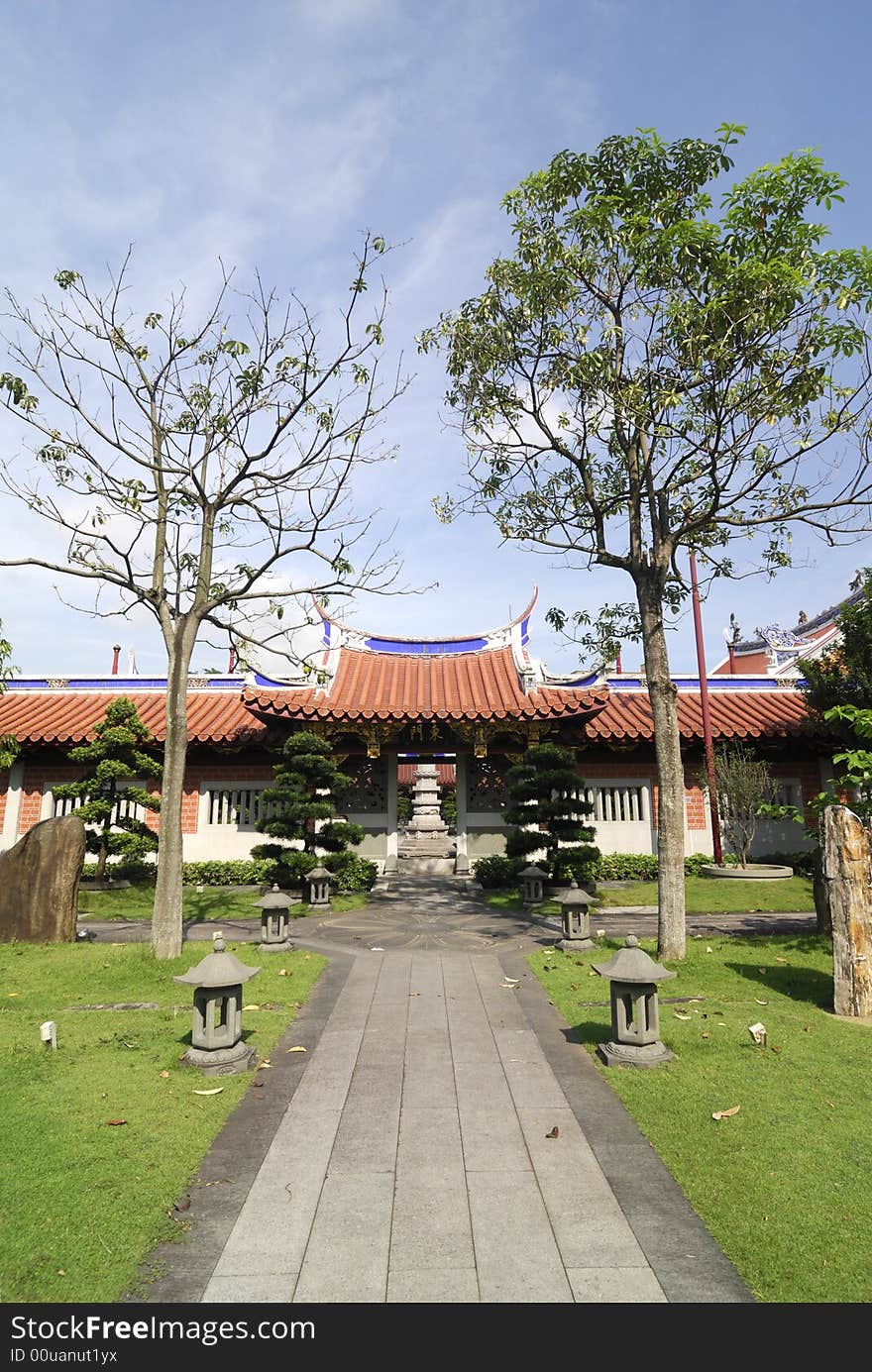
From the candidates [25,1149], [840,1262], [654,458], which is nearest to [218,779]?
[654,458]

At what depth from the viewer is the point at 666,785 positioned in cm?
867

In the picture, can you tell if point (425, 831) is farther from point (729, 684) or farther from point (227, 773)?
point (729, 684)

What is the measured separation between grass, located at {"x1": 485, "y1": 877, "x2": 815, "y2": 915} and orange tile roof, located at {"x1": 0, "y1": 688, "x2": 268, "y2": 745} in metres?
7.12

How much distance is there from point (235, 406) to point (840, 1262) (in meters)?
9.20

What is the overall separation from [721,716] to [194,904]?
41.0 feet

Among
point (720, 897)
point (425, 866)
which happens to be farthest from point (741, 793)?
point (425, 866)

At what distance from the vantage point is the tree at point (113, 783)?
1394cm

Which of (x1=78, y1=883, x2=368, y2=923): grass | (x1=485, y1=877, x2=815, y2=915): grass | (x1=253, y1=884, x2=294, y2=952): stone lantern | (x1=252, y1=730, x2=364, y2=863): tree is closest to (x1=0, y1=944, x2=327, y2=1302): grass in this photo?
(x1=253, y1=884, x2=294, y2=952): stone lantern

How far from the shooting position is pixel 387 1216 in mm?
3471

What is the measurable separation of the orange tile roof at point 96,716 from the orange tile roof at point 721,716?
26.9 ft

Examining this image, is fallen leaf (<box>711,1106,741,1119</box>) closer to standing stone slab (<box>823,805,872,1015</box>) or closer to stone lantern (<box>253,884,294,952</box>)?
standing stone slab (<box>823,805,872,1015</box>)

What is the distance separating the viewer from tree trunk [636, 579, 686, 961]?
27.6 ft

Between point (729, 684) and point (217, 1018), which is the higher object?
point (729, 684)
